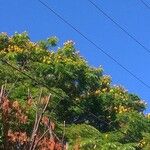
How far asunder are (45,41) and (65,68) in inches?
123

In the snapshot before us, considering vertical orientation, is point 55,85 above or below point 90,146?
above

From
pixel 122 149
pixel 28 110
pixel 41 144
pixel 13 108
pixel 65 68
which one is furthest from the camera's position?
pixel 65 68

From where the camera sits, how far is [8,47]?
2722 centimetres

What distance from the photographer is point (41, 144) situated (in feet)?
41.8

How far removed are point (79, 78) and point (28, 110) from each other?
8990 millimetres

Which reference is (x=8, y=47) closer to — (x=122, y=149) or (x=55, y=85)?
(x=55, y=85)

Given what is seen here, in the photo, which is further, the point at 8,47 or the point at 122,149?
the point at 8,47

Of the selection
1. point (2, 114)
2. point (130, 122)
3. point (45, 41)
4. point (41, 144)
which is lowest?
point (41, 144)

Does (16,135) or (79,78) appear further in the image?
(79,78)

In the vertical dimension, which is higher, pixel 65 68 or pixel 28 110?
pixel 65 68

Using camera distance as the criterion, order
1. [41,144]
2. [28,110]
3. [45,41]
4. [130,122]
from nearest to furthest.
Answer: [41,144] → [28,110] → [130,122] → [45,41]

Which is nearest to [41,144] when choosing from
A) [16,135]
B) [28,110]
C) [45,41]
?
[16,135]

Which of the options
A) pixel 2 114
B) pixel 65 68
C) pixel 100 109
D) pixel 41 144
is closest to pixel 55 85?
pixel 65 68

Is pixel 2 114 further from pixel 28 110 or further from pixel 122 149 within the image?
pixel 122 149
